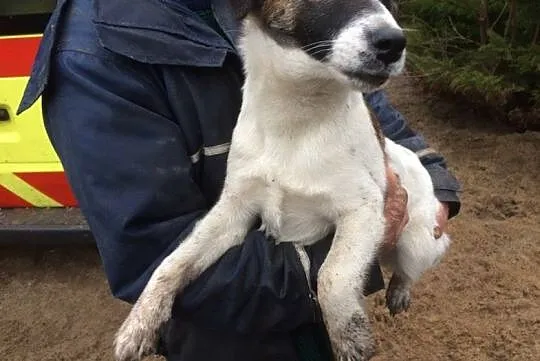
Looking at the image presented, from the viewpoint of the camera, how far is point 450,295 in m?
4.45

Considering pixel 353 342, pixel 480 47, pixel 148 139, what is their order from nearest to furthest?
pixel 148 139 → pixel 353 342 → pixel 480 47

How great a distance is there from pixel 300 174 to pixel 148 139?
0.44 m

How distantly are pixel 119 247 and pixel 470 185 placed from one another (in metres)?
3.60

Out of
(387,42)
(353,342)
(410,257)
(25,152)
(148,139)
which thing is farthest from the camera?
(25,152)

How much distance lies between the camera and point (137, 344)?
2.36 meters

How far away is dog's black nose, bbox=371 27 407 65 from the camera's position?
2127mm

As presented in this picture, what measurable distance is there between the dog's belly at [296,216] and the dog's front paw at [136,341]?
427 millimetres

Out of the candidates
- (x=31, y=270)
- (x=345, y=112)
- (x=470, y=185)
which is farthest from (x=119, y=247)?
(x=470, y=185)

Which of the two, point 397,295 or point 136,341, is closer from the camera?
point 136,341

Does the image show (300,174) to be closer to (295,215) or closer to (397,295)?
(295,215)

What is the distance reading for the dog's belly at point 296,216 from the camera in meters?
2.47

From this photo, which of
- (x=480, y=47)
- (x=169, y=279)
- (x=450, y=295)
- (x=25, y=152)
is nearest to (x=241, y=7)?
(x=169, y=279)

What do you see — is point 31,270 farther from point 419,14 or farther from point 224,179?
point 419,14

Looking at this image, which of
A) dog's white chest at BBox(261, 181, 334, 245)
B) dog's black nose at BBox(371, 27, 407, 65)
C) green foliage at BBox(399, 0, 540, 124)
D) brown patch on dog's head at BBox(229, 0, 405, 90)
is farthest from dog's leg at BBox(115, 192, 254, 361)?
green foliage at BBox(399, 0, 540, 124)
